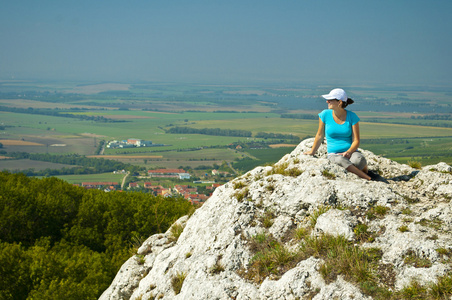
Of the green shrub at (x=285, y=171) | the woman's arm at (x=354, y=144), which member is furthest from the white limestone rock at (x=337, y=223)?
the woman's arm at (x=354, y=144)

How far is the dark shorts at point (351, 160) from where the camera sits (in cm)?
1036

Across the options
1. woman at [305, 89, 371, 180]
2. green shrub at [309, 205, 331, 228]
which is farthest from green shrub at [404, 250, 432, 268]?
woman at [305, 89, 371, 180]

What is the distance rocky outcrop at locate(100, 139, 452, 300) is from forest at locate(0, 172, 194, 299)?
657cm

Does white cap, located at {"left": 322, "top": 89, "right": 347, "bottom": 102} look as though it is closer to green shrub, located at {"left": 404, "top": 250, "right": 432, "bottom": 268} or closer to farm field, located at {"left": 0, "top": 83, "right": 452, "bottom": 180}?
green shrub, located at {"left": 404, "top": 250, "right": 432, "bottom": 268}

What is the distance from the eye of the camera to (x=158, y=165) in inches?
3364

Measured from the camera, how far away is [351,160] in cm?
1054

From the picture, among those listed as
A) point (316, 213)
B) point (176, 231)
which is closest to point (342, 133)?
point (316, 213)

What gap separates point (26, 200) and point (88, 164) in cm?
6880

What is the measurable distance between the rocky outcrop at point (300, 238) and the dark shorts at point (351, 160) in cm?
29

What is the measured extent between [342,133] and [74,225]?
1517cm

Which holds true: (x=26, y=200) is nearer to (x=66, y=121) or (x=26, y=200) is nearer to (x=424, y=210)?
(x=424, y=210)

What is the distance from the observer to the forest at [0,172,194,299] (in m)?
15.9

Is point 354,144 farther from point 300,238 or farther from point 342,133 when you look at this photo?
point 300,238

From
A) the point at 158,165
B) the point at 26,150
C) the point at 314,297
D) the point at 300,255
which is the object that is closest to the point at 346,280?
the point at 314,297
